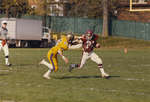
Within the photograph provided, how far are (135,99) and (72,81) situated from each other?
372 cm

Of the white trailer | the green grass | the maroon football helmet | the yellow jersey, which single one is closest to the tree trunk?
the green grass

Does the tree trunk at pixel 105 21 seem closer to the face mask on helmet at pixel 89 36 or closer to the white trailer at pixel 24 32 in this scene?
the white trailer at pixel 24 32

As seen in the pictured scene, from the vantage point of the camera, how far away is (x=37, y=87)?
12578mm

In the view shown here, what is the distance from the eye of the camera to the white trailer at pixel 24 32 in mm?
42562

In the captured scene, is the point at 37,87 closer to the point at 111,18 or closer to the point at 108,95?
the point at 108,95

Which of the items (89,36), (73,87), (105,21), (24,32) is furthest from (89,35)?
(105,21)

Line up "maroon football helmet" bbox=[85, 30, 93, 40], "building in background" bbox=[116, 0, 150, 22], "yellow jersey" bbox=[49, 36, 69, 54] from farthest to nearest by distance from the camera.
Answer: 1. "building in background" bbox=[116, 0, 150, 22]
2. "maroon football helmet" bbox=[85, 30, 93, 40]
3. "yellow jersey" bbox=[49, 36, 69, 54]

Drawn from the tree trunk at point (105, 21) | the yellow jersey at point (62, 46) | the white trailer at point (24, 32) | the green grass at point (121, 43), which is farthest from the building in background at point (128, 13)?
the yellow jersey at point (62, 46)

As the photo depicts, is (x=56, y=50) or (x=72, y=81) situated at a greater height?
(x=56, y=50)

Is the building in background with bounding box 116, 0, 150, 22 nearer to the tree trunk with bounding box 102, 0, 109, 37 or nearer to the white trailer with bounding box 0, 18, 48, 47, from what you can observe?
the tree trunk with bounding box 102, 0, 109, 37

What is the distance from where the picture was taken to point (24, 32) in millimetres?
43656

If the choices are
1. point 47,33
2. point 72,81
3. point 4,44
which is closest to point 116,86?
point 72,81

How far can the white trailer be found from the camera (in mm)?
42562

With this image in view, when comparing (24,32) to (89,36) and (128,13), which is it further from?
(89,36)
